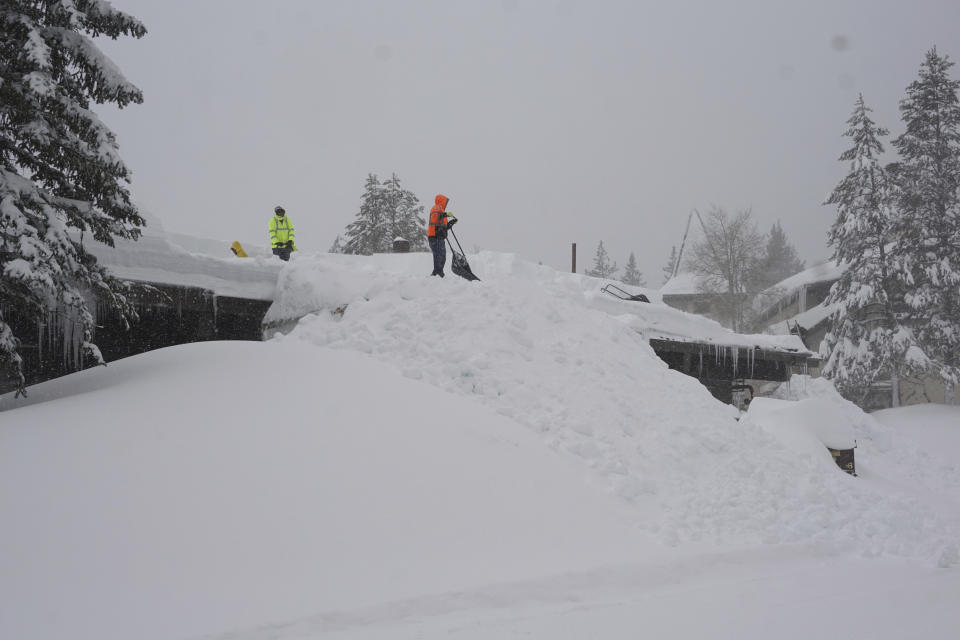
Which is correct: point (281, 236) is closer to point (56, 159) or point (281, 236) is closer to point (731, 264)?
point (56, 159)

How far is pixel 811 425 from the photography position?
337 inches

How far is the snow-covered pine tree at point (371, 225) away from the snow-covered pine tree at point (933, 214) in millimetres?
23583

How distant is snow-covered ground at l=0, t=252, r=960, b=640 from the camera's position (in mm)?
3516

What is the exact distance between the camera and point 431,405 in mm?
6535

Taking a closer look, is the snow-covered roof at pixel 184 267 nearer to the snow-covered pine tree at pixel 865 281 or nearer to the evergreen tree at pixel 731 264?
the snow-covered pine tree at pixel 865 281

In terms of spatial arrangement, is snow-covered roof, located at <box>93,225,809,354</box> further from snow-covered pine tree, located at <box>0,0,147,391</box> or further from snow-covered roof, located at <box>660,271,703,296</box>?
snow-covered roof, located at <box>660,271,703,296</box>

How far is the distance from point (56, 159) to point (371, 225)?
28.1 m

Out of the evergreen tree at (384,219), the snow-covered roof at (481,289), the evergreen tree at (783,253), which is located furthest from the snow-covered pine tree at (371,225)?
the evergreen tree at (783,253)

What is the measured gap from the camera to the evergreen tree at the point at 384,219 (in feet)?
110

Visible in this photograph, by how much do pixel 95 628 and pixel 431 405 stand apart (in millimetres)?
3808

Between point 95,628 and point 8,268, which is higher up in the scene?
point 8,268

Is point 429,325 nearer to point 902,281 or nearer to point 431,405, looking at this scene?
point 431,405

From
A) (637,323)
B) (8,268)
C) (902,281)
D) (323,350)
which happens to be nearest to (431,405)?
(323,350)

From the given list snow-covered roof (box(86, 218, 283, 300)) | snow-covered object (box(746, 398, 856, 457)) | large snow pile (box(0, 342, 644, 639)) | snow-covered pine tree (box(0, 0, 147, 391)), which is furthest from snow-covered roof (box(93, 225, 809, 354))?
snow-covered object (box(746, 398, 856, 457))
